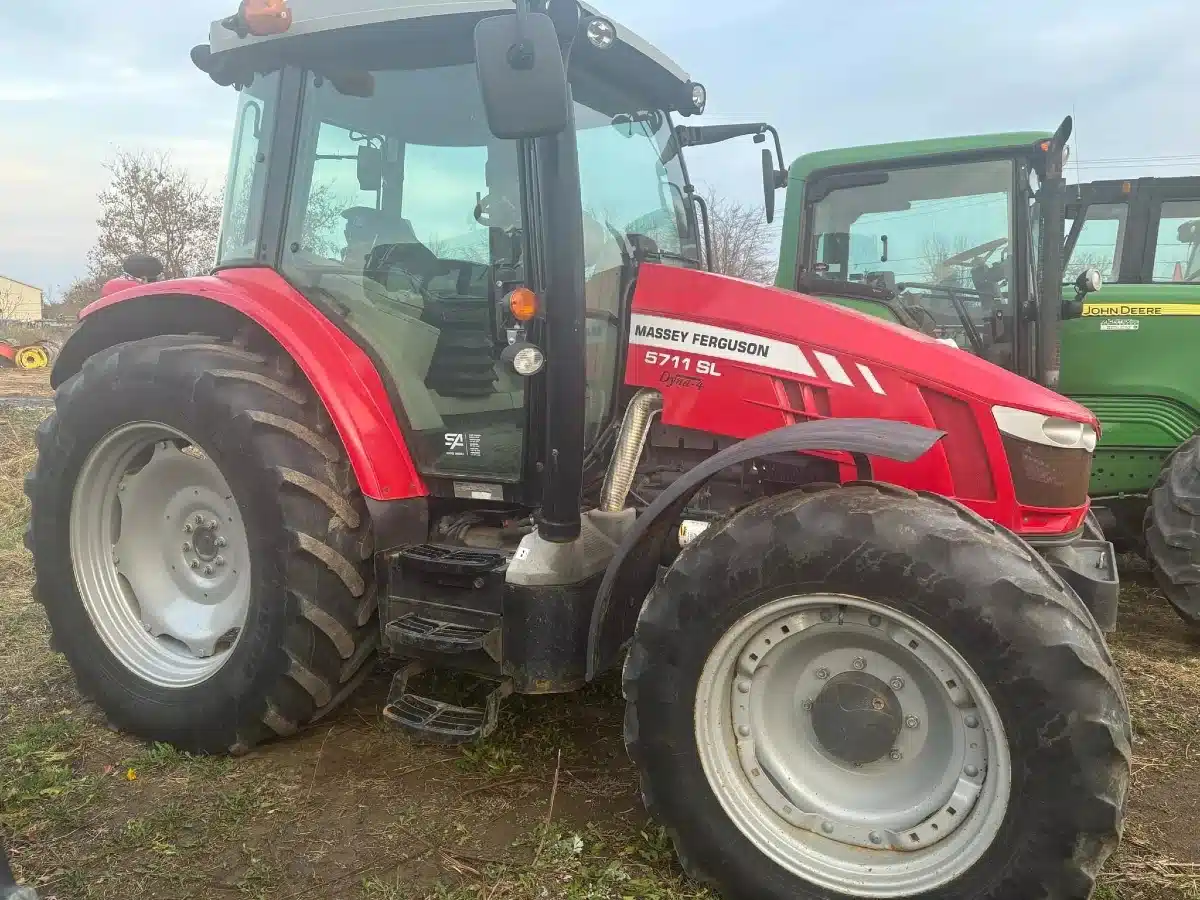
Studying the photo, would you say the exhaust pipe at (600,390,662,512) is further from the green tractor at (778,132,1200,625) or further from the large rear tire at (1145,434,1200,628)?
the large rear tire at (1145,434,1200,628)

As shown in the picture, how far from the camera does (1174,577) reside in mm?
4090

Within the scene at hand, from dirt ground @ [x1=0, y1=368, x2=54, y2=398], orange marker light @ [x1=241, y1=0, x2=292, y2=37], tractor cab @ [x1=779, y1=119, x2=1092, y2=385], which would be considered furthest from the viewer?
dirt ground @ [x1=0, y1=368, x2=54, y2=398]

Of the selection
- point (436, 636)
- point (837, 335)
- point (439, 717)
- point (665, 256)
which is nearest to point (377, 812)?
point (439, 717)

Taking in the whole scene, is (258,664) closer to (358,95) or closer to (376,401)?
(376,401)

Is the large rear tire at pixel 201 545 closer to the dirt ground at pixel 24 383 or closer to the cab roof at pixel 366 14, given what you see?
the cab roof at pixel 366 14

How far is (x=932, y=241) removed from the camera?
5.00 m

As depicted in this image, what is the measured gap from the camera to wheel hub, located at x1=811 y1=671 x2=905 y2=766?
209 centimetres

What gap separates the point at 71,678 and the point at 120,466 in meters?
0.99

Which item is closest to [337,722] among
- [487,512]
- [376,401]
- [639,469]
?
[487,512]

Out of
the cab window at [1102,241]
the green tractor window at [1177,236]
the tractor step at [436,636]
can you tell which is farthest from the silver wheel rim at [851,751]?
the green tractor window at [1177,236]

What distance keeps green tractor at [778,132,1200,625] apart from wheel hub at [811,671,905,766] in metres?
3.09

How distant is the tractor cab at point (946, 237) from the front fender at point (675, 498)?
298 centimetres

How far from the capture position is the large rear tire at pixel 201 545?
2670 millimetres

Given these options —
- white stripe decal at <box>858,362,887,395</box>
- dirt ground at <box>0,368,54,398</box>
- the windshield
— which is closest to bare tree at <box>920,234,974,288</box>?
the windshield
